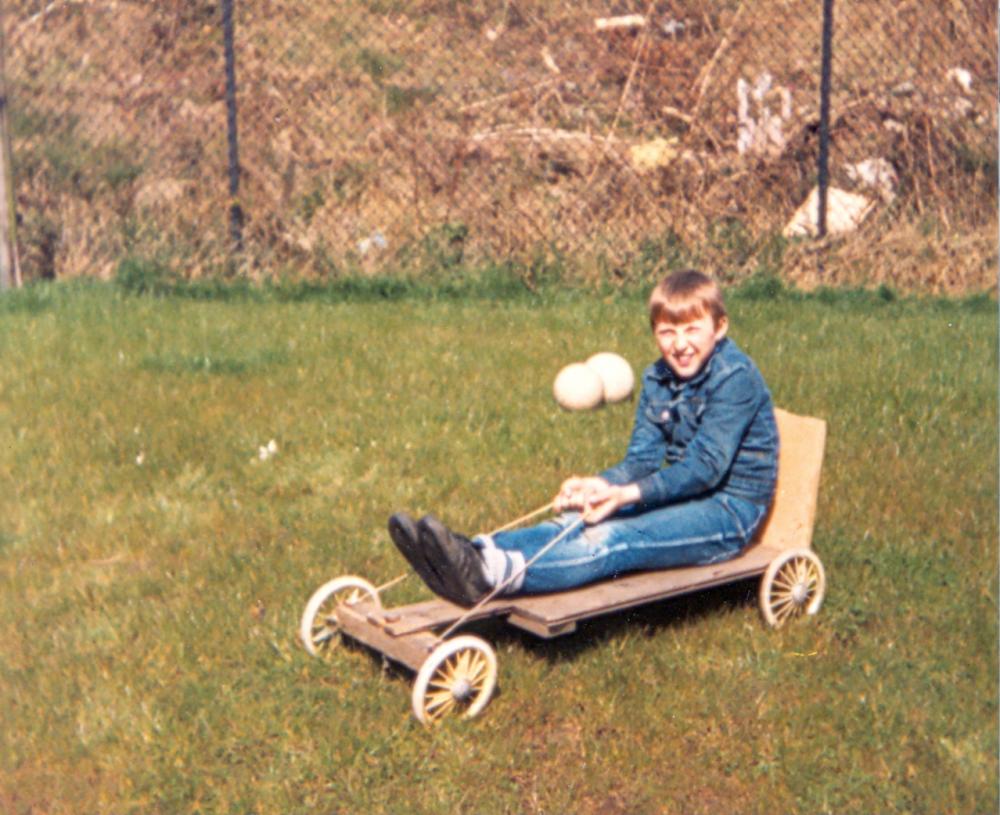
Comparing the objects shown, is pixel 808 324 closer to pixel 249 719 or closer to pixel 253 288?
pixel 253 288

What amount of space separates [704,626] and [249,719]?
1538 mm

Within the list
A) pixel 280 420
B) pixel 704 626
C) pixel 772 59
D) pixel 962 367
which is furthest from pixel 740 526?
pixel 772 59

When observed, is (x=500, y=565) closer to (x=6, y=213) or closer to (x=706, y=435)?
(x=706, y=435)

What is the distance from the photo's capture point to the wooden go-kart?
12.1 ft

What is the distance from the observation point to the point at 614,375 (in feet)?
21.7

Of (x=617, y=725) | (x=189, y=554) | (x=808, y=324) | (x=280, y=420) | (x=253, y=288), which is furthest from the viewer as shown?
(x=253, y=288)

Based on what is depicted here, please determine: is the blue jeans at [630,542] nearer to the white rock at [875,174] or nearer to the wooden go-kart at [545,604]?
the wooden go-kart at [545,604]

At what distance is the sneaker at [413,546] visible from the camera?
374cm

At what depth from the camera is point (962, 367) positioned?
7078 millimetres

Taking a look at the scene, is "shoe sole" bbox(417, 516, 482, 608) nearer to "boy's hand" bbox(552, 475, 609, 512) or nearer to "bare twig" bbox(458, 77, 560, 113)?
"boy's hand" bbox(552, 475, 609, 512)

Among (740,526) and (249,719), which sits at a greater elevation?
(740,526)

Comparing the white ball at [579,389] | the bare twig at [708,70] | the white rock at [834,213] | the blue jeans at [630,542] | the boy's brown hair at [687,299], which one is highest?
the bare twig at [708,70]

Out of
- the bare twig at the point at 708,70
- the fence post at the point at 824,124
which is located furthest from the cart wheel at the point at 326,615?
the bare twig at the point at 708,70

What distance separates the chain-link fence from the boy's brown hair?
17.2 feet
